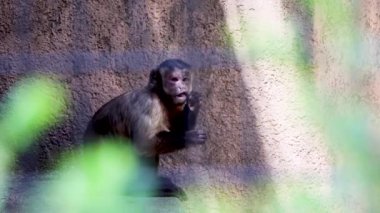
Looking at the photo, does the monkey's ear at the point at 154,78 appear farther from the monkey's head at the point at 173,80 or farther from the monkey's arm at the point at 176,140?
the monkey's arm at the point at 176,140

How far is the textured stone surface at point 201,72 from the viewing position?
191 cm

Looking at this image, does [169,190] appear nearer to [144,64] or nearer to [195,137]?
[195,137]

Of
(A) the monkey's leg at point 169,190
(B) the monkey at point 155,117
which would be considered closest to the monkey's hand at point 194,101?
(B) the monkey at point 155,117

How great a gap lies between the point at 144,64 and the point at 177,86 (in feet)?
0.32

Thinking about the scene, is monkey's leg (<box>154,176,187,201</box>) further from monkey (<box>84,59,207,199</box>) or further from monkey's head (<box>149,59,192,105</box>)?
monkey's head (<box>149,59,192,105</box>)

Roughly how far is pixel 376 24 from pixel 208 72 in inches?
15.9

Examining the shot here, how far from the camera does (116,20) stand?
2066mm

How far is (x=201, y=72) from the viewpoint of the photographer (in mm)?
1971

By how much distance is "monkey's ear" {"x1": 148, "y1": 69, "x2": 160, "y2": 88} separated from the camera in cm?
201

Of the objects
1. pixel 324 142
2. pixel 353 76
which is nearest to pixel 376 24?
pixel 353 76

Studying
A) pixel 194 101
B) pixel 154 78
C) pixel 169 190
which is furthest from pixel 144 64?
pixel 169 190

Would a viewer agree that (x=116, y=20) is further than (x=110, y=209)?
Yes

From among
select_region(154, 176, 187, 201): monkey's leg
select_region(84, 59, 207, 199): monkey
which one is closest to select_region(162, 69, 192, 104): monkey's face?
select_region(84, 59, 207, 199): monkey

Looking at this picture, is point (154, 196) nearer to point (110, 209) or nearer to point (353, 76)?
point (353, 76)
